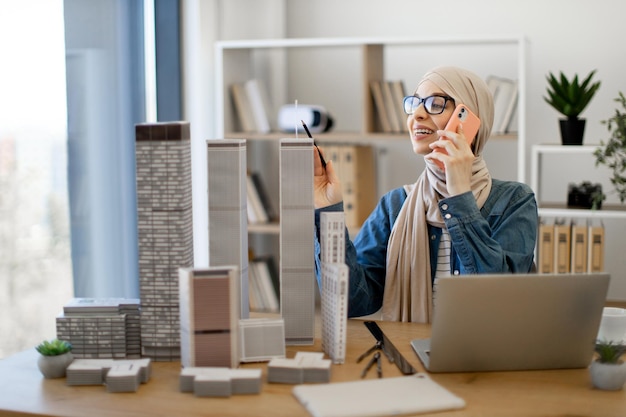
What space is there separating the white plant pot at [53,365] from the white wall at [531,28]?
2642mm

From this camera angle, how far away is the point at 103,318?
69.8 inches

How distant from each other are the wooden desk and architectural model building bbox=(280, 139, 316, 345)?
0.16 metres

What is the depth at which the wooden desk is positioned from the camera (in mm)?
1487

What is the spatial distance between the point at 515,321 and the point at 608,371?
18cm

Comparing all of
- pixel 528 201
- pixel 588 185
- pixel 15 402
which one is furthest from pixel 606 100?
pixel 15 402

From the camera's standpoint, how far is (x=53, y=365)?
1.69m

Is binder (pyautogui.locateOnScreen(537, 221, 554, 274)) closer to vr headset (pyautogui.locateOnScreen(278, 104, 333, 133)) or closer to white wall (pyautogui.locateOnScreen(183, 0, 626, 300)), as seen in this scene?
white wall (pyautogui.locateOnScreen(183, 0, 626, 300))

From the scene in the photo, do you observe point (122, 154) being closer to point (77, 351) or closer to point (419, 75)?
point (419, 75)

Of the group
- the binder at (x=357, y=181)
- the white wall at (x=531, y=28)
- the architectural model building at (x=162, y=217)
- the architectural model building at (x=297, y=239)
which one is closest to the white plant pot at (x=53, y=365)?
the architectural model building at (x=162, y=217)

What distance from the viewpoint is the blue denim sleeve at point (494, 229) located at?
6.61 ft

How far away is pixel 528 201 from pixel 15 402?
1.30 metres

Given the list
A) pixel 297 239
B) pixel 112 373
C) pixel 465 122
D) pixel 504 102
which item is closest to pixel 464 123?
pixel 465 122

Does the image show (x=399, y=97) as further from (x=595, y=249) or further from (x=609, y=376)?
(x=609, y=376)

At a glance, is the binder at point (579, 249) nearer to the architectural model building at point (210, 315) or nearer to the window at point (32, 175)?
the window at point (32, 175)
